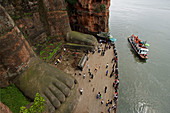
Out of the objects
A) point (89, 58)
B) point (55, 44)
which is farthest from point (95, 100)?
point (55, 44)

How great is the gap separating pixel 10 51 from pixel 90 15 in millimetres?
15856

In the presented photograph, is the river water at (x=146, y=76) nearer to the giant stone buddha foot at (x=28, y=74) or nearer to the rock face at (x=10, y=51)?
the giant stone buddha foot at (x=28, y=74)

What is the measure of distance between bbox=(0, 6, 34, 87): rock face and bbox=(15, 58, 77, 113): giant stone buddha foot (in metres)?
0.63

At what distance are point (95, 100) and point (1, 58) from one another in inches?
315

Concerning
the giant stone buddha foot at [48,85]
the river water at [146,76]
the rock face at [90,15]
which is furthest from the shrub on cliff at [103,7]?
the giant stone buddha foot at [48,85]

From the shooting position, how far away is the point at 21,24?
8.89 meters

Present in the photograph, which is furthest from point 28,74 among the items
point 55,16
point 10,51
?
point 55,16

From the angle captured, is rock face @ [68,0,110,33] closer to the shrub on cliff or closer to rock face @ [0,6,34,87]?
the shrub on cliff

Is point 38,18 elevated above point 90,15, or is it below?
above

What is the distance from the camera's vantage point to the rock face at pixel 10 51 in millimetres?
5855

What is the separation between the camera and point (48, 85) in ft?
22.7

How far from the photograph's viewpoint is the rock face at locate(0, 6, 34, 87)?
19.2 ft

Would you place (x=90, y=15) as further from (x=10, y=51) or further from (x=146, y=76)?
(x=10, y=51)

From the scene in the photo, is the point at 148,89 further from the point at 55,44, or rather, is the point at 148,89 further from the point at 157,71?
the point at 55,44
